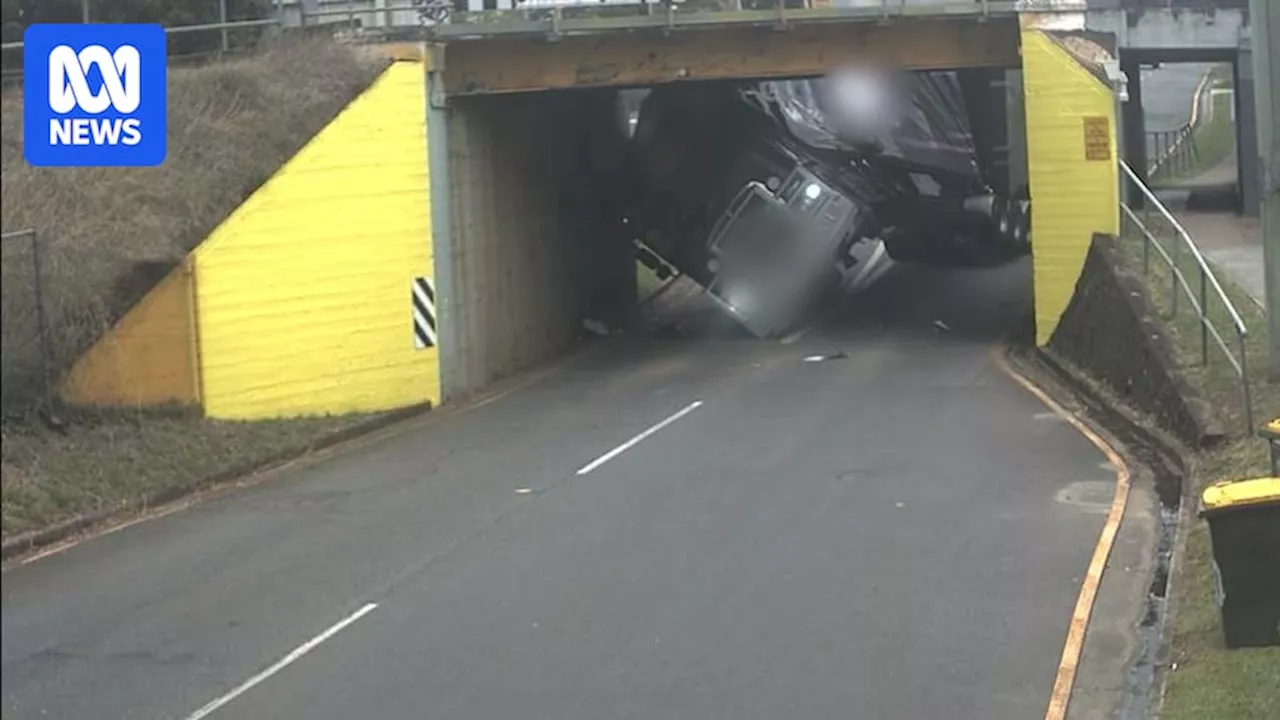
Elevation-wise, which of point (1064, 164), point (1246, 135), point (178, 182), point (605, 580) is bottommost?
point (605, 580)

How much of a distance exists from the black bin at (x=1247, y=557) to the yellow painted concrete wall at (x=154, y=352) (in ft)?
37.1

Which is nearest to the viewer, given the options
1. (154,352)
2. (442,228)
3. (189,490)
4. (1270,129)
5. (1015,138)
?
(189,490)

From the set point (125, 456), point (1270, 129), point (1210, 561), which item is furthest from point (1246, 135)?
point (1210, 561)

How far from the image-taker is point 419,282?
77.3 ft

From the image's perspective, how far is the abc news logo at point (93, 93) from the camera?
4547 mm

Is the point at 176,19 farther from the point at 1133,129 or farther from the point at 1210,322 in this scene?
the point at 1133,129

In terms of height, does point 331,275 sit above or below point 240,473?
above

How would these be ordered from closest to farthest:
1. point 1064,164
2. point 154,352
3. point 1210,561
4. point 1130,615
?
1. point 1130,615
2. point 1210,561
3. point 154,352
4. point 1064,164

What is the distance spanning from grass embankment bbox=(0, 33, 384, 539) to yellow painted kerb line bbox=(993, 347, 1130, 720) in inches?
211

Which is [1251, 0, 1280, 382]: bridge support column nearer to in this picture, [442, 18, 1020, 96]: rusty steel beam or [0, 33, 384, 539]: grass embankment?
[442, 18, 1020, 96]: rusty steel beam

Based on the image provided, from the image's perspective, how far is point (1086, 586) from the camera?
37.9ft

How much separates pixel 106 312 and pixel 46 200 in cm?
447

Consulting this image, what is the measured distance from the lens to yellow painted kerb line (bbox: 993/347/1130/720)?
29.9 feet

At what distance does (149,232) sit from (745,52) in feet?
34.0
